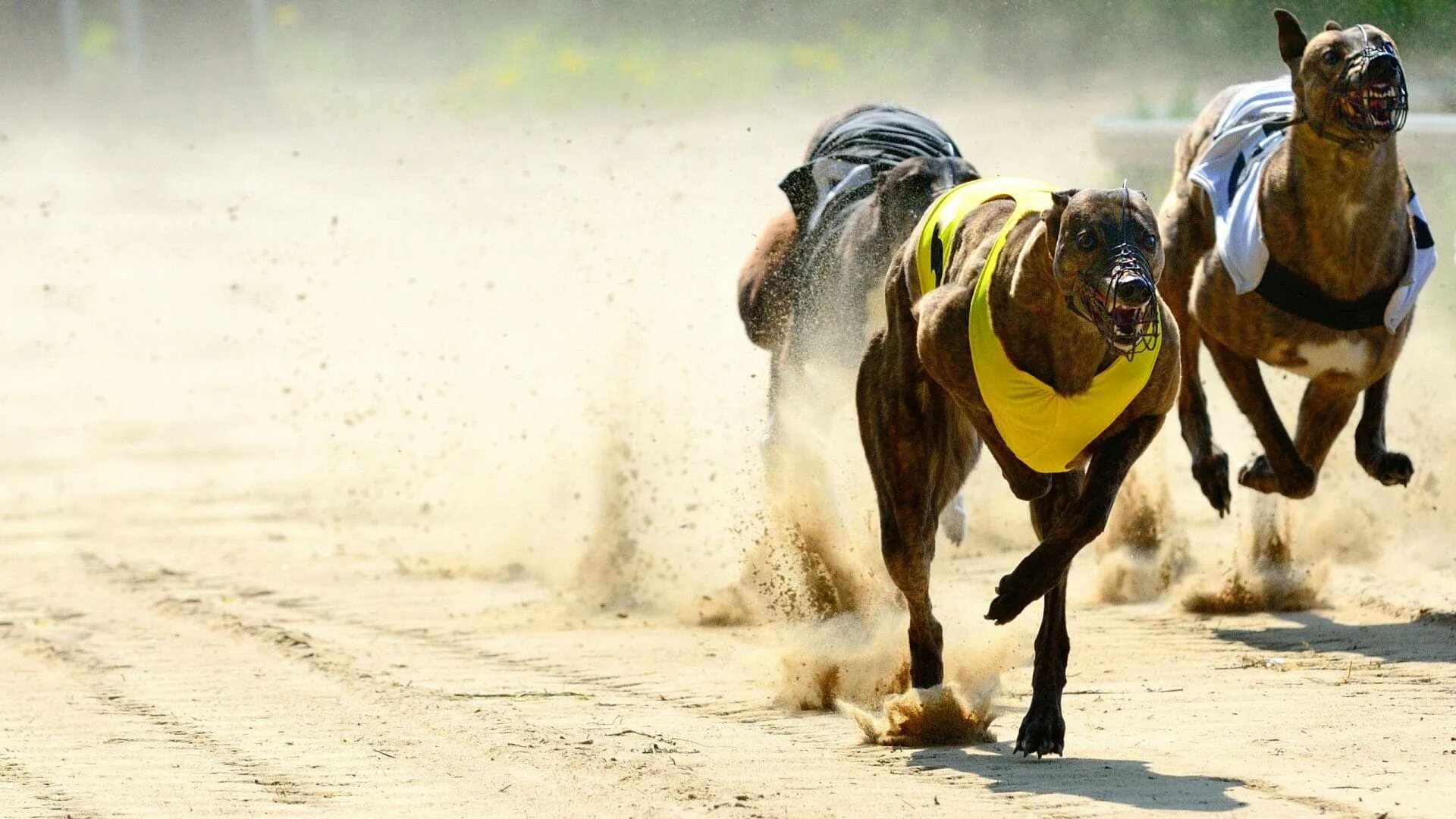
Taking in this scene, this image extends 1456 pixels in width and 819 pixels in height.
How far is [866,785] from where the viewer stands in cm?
468

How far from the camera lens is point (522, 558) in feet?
27.4

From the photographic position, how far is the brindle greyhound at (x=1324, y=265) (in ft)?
19.9

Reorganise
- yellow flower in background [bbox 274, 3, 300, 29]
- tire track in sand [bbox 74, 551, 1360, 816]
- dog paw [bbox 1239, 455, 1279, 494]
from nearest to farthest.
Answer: tire track in sand [bbox 74, 551, 1360, 816] < dog paw [bbox 1239, 455, 1279, 494] < yellow flower in background [bbox 274, 3, 300, 29]

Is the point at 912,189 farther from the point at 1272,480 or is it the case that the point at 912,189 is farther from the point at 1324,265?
the point at 1272,480

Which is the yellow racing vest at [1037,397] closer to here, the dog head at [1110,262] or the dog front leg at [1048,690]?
the dog head at [1110,262]

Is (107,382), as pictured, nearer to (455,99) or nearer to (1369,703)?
(455,99)

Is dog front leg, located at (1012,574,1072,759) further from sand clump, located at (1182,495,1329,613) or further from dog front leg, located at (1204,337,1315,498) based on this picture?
sand clump, located at (1182,495,1329,613)

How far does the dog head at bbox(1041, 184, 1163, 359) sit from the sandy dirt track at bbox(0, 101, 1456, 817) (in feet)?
3.33

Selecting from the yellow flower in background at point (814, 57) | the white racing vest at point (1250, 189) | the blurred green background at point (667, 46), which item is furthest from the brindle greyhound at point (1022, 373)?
the yellow flower in background at point (814, 57)

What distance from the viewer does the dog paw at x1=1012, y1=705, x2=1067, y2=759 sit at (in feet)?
15.9

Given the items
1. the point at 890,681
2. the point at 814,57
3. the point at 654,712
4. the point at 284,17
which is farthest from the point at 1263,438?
the point at 284,17

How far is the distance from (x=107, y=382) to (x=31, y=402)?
61cm

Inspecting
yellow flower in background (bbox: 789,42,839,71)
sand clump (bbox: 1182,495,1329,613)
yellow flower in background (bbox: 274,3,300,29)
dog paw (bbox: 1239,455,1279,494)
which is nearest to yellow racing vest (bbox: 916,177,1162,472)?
dog paw (bbox: 1239,455,1279,494)

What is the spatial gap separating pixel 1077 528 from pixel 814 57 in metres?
13.5
